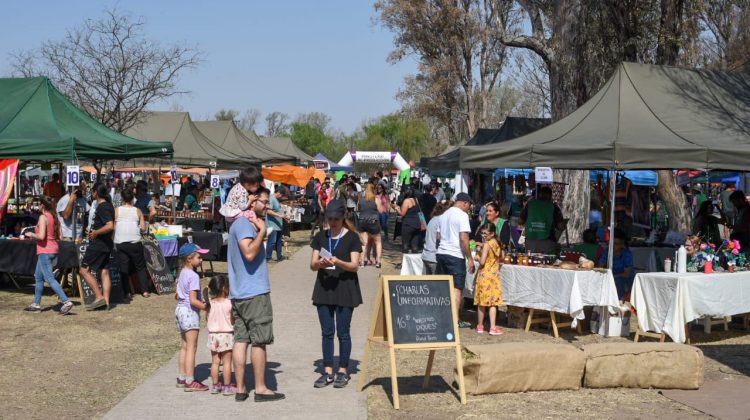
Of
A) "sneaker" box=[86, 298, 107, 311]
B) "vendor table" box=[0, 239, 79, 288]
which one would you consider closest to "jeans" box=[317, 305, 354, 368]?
"sneaker" box=[86, 298, 107, 311]

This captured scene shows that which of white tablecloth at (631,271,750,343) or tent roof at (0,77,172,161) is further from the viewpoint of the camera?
tent roof at (0,77,172,161)

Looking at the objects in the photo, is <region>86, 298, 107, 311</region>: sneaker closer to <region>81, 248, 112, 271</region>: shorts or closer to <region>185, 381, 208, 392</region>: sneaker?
<region>81, 248, 112, 271</region>: shorts

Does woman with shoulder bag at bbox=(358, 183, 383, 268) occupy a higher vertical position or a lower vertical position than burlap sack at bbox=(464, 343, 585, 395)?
higher

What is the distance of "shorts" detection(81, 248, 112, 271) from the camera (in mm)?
12312

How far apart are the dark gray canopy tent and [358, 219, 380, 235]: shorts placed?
5.96 m

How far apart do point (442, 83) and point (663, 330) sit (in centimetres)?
3231

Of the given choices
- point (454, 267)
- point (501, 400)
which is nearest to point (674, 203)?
point (454, 267)

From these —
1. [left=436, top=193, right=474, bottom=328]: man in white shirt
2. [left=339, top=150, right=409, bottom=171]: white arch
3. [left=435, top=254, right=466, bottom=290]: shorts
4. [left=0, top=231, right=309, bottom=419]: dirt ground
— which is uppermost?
[left=339, top=150, right=409, bottom=171]: white arch

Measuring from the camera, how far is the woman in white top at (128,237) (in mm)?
12961

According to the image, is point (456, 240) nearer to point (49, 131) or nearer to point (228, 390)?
point (228, 390)

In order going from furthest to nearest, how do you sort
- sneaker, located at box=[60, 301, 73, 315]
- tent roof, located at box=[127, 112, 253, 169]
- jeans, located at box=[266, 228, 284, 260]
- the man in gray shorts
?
tent roof, located at box=[127, 112, 253, 169] < jeans, located at box=[266, 228, 284, 260] < sneaker, located at box=[60, 301, 73, 315] < the man in gray shorts

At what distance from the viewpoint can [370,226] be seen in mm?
18000

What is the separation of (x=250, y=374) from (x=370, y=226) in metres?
9.82

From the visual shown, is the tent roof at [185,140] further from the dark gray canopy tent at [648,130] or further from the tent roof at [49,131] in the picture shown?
the dark gray canopy tent at [648,130]
